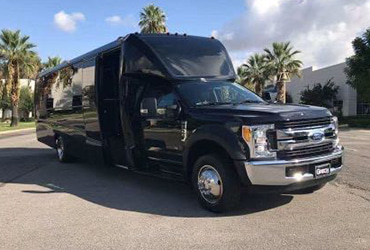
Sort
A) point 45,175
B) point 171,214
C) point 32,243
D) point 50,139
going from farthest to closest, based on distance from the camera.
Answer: point 50,139 → point 45,175 → point 171,214 → point 32,243

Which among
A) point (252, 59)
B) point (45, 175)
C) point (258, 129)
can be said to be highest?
point (252, 59)

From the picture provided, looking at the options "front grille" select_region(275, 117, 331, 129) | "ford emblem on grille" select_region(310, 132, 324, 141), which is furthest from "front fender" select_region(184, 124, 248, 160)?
"ford emblem on grille" select_region(310, 132, 324, 141)

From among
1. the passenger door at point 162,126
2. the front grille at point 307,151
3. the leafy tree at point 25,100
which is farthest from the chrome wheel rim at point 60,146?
the leafy tree at point 25,100

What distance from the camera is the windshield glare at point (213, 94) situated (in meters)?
7.72

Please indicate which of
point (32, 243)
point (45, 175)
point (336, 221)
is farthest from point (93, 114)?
point (336, 221)

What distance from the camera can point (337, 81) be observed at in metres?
53.8

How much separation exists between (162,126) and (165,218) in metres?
1.77

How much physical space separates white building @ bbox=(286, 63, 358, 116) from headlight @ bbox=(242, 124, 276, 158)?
47.1m

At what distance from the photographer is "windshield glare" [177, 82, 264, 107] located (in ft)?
25.3

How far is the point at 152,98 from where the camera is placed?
791 cm

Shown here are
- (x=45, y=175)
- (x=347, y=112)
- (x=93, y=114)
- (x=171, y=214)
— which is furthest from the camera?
(x=347, y=112)

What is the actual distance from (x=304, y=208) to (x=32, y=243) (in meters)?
3.83

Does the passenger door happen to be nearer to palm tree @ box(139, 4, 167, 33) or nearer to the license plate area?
the license plate area

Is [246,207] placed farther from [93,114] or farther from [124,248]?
[93,114]
